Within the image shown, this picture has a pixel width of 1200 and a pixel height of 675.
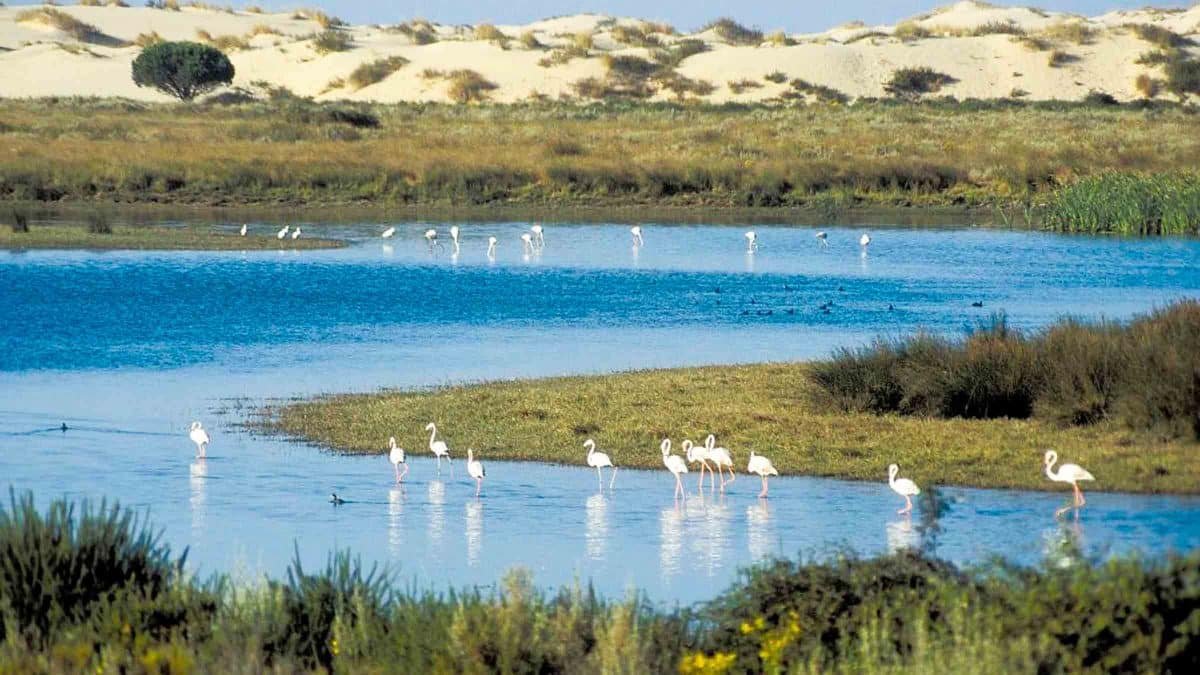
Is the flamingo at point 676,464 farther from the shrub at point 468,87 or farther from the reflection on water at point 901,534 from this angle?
the shrub at point 468,87

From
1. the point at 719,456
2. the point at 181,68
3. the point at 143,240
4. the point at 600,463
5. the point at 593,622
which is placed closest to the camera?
the point at 593,622

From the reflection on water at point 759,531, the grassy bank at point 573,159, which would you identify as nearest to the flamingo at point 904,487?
the reflection on water at point 759,531

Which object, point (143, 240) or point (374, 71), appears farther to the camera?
point (374, 71)

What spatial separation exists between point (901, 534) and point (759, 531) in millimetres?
1012

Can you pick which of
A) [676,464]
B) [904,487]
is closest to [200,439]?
[676,464]

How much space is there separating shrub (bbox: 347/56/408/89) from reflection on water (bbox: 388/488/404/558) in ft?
280

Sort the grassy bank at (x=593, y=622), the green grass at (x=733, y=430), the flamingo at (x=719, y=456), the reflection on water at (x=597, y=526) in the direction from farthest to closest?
the green grass at (x=733, y=430), the flamingo at (x=719, y=456), the reflection on water at (x=597, y=526), the grassy bank at (x=593, y=622)

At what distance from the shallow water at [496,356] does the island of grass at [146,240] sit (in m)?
1.38

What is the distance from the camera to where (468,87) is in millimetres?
94062

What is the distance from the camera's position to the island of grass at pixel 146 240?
38.3m

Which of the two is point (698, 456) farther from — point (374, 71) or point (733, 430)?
point (374, 71)

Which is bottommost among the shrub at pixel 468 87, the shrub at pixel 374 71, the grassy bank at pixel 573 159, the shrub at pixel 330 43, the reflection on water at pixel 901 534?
the reflection on water at pixel 901 534

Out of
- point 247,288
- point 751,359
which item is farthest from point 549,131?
point 751,359

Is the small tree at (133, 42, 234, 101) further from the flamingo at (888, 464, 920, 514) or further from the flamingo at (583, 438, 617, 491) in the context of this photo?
the flamingo at (888, 464, 920, 514)
